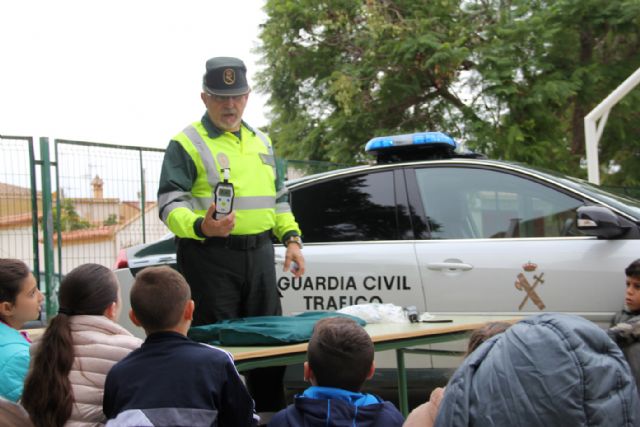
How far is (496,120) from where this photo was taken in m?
13.9

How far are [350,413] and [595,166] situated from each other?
7.53 meters

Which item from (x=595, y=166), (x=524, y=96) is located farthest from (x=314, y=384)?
(x=524, y=96)

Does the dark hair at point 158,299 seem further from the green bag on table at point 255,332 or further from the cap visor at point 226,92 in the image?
the cap visor at point 226,92

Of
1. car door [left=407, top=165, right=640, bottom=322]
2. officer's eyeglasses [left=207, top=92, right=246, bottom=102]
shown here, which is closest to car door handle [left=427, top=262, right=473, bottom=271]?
car door [left=407, top=165, right=640, bottom=322]

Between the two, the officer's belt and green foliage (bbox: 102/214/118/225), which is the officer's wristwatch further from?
green foliage (bbox: 102/214/118/225)

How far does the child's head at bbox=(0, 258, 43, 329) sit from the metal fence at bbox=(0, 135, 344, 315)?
15.8 feet

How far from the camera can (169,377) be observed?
2.38 m

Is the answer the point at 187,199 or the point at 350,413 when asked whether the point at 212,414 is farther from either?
the point at 187,199

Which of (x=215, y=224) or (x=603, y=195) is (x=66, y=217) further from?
(x=603, y=195)

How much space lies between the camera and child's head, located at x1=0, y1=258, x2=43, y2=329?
2938mm

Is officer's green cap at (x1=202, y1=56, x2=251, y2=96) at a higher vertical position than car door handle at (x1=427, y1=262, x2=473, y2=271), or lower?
higher

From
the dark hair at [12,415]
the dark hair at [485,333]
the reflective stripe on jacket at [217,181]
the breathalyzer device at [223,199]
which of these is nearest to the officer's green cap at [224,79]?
the reflective stripe on jacket at [217,181]

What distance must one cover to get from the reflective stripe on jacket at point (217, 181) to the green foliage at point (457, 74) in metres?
9.67

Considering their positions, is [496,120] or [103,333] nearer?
[103,333]
